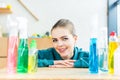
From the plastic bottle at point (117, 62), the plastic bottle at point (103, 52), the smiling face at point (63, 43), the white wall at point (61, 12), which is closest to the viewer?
the plastic bottle at point (117, 62)

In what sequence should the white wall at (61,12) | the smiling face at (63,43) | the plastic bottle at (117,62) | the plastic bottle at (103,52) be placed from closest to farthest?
the plastic bottle at (117,62) → the plastic bottle at (103,52) → the smiling face at (63,43) → the white wall at (61,12)

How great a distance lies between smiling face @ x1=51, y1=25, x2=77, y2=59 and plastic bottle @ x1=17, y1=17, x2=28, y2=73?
1103 mm

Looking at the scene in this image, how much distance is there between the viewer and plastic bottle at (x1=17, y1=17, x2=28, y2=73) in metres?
Result: 0.94

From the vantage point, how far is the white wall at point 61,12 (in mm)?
3477

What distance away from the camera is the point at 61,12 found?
349cm

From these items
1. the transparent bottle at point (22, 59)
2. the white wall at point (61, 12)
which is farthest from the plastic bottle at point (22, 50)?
the white wall at point (61, 12)

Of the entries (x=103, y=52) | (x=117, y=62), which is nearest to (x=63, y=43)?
(x=103, y=52)

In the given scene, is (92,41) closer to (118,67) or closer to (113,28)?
(118,67)

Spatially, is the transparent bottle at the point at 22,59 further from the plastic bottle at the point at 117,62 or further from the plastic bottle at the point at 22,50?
the plastic bottle at the point at 117,62

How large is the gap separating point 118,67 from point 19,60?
388 mm

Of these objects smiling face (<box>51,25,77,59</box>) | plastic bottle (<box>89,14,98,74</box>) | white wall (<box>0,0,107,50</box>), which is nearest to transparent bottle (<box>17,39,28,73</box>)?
plastic bottle (<box>89,14,98,74</box>)

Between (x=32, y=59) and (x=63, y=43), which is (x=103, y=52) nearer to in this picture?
(x=32, y=59)

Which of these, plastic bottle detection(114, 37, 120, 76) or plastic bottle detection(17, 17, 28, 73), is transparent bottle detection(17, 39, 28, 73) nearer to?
plastic bottle detection(17, 17, 28, 73)

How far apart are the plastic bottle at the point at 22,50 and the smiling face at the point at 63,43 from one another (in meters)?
1.10
